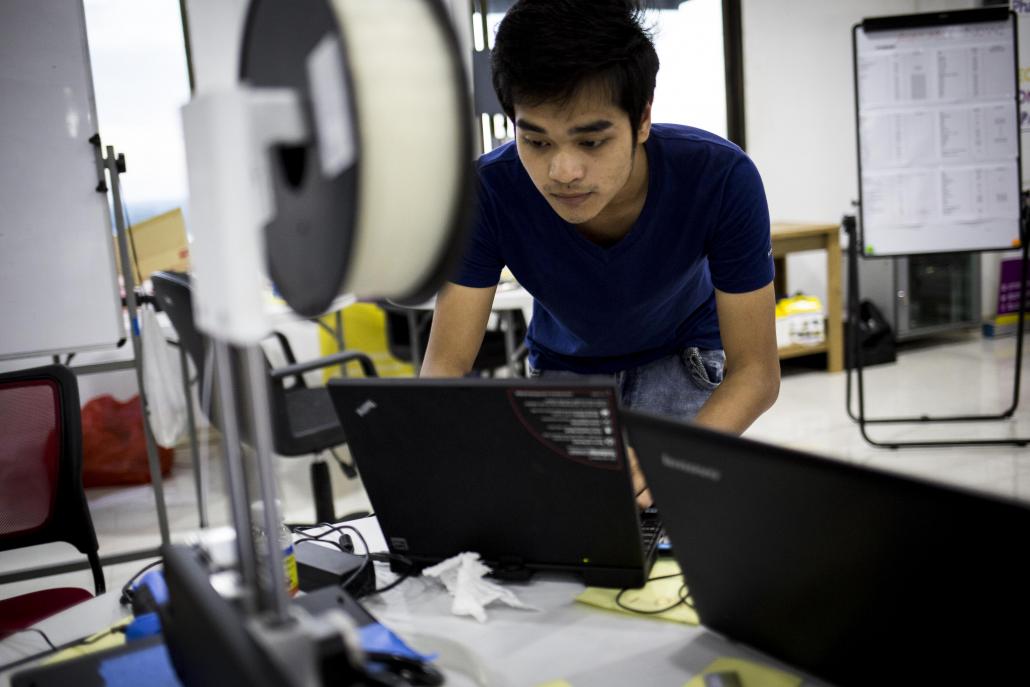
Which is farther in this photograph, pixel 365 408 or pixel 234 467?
pixel 365 408

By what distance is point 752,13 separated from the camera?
16.6 ft

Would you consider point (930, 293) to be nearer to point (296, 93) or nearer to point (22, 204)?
point (22, 204)

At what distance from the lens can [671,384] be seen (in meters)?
1.67

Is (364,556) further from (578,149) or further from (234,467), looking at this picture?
(578,149)

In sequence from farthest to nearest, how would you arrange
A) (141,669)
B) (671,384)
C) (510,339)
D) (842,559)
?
(510,339)
(671,384)
(141,669)
(842,559)

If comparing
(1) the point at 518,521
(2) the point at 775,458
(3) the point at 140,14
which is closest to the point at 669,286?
(1) the point at 518,521

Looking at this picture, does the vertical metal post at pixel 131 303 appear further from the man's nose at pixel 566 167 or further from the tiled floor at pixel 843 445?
the man's nose at pixel 566 167

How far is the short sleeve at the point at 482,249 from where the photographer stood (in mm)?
1512

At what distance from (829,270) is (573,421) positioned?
392 centimetres

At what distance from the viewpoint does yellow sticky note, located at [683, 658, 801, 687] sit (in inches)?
32.1

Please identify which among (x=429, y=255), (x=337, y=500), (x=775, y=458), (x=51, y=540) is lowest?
(x=337, y=500)

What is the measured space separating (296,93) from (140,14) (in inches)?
162

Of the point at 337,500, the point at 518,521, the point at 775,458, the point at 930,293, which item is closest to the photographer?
the point at 775,458

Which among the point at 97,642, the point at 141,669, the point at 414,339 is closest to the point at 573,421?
the point at 141,669
